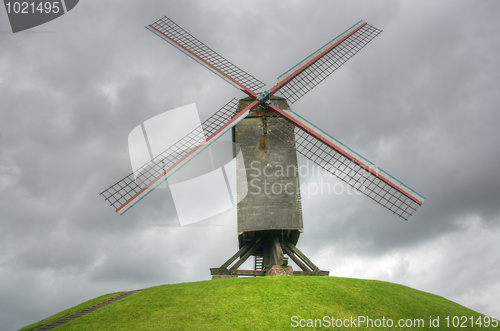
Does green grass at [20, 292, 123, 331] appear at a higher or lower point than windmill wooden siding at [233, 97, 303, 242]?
lower

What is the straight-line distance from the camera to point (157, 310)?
1531 centimetres

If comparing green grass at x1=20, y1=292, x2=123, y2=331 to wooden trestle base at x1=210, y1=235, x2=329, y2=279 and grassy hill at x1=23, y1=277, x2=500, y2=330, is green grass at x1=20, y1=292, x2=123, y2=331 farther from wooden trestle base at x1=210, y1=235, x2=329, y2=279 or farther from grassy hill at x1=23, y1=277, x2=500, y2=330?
wooden trestle base at x1=210, y1=235, x2=329, y2=279

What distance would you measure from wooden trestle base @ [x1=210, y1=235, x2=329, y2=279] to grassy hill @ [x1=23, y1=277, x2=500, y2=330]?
2.88m

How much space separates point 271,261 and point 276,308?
804 centimetres

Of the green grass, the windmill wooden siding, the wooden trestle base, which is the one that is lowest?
the green grass

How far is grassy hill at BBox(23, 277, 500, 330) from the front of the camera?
46.5 feet

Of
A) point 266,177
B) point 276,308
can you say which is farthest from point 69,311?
point 266,177

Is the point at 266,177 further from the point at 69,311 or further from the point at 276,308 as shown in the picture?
the point at 69,311

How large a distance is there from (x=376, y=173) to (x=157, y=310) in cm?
1376

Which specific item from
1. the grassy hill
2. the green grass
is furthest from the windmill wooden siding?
the green grass

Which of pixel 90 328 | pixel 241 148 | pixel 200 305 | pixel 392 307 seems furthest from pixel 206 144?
pixel 392 307

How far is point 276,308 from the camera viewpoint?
1505 centimetres

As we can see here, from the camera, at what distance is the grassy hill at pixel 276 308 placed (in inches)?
559

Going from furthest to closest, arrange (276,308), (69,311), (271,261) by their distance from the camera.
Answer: (271,261), (69,311), (276,308)
